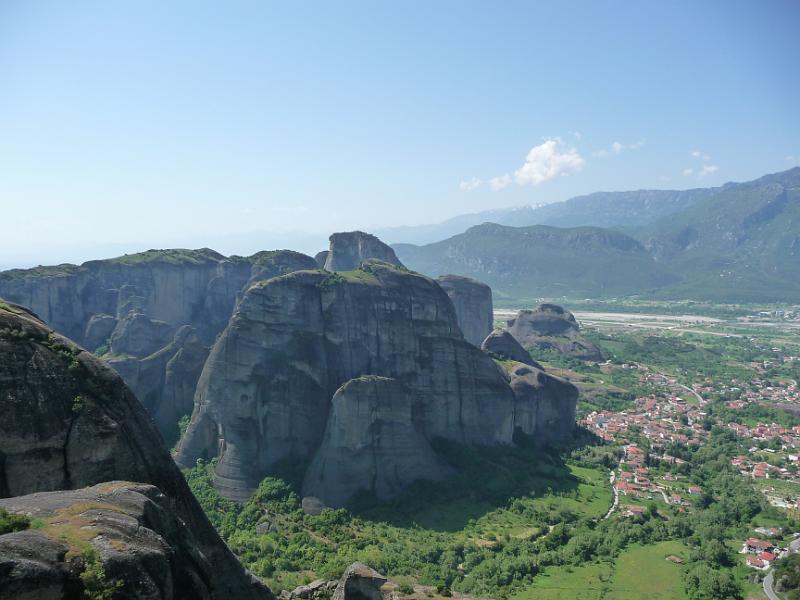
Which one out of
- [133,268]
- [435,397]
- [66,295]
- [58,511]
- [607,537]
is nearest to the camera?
[58,511]

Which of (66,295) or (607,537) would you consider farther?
(66,295)

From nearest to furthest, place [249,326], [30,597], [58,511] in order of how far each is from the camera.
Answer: [30,597] < [58,511] < [249,326]

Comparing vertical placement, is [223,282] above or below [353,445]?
above

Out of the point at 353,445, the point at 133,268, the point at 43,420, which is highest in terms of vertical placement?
the point at 133,268

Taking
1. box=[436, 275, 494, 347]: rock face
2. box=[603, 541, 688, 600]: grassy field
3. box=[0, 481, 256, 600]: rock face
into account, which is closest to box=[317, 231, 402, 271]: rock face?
box=[436, 275, 494, 347]: rock face

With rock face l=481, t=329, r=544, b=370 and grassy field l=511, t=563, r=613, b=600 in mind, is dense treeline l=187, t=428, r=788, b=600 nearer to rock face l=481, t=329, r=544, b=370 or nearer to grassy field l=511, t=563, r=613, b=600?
grassy field l=511, t=563, r=613, b=600

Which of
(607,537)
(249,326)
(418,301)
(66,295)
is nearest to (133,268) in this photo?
(66,295)

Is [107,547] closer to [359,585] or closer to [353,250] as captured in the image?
[359,585]

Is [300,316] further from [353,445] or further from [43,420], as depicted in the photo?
[43,420]
